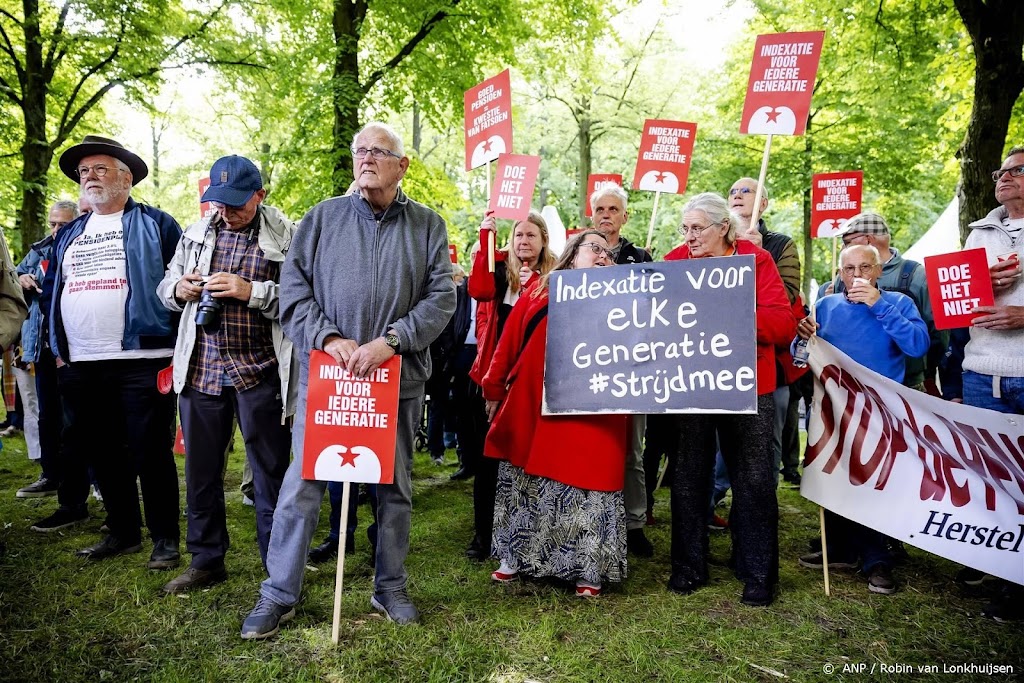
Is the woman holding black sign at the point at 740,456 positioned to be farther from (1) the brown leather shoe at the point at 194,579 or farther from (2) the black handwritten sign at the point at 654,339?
(1) the brown leather shoe at the point at 194,579

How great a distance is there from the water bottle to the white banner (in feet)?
0.14

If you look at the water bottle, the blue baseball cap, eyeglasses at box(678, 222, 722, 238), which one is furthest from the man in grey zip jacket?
the water bottle

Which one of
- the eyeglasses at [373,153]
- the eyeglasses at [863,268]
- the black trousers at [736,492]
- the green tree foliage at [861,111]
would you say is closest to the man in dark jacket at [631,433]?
the black trousers at [736,492]

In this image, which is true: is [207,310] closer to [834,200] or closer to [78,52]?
[834,200]

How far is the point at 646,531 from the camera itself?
16.5 feet

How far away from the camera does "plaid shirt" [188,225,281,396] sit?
3592 mm

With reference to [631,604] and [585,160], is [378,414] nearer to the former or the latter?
[631,604]

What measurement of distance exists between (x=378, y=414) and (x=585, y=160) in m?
19.5

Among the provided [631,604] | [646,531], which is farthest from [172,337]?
[646,531]

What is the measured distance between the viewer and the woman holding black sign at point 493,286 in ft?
14.4

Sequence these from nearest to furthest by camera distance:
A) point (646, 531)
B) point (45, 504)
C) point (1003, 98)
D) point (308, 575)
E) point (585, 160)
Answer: point (308, 575) < point (646, 531) < point (45, 504) < point (1003, 98) < point (585, 160)

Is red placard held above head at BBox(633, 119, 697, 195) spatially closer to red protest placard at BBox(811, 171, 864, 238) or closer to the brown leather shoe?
red protest placard at BBox(811, 171, 864, 238)

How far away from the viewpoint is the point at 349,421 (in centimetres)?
317

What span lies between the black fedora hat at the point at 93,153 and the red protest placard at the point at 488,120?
2163 mm
